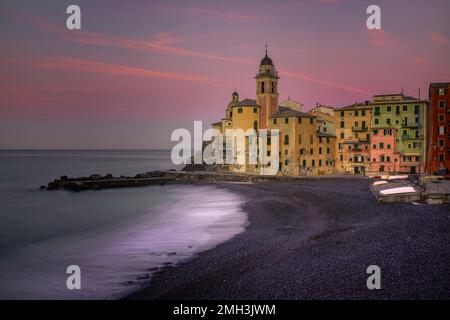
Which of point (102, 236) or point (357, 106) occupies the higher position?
point (357, 106)

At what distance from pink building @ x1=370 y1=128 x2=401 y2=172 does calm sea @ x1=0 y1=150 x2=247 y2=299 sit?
91.5 feet

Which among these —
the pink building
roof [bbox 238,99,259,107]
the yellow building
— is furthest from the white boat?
roof [bbox 238,99,259,107]

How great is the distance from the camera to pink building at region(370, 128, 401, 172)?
61844 mm

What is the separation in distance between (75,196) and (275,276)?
4319 centimetres

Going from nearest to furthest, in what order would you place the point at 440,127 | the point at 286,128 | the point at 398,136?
the point at 440,127, the point at 398,136, the point at 286,128

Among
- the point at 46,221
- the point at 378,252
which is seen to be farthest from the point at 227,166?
the point at 378,252

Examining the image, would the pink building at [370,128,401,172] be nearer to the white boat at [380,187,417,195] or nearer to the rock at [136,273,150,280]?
the white boat at [380,187,417,195]

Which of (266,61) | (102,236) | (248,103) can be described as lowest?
(102,236)

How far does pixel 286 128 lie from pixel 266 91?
974 cm

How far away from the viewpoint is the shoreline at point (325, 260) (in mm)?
14516

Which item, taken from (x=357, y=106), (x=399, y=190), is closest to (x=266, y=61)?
(x=357, y=106)

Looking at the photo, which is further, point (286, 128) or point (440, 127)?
point (286, 128)

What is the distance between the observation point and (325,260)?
58.3ft

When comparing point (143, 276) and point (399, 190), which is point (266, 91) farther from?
point (143, 276)
